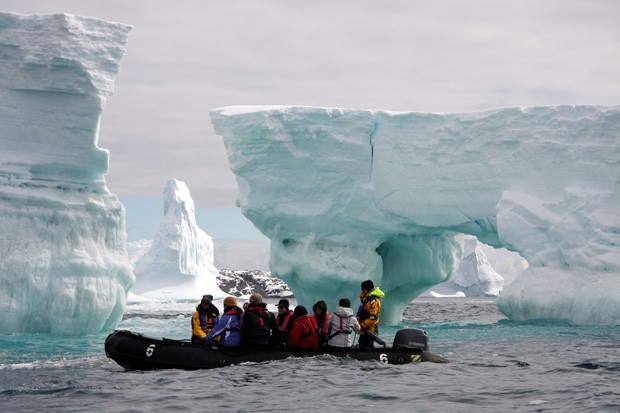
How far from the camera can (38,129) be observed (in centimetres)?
2177

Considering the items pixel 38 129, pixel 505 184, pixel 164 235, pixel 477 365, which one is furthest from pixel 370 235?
pixel 164 235

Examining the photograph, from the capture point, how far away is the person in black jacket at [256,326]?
1263 cm

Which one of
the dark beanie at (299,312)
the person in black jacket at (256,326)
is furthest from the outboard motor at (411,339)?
the person in black jacket at (256,326)

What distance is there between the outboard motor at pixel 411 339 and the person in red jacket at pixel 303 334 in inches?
47.8

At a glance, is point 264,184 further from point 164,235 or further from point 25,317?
point 164,235

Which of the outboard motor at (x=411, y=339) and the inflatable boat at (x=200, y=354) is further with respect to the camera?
the outboard motor at (x=411, y=339)

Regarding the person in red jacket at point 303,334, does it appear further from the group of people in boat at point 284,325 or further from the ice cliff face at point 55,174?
the ice cliff face at point 55,174

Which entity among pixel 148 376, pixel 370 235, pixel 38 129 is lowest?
pixel 148 376

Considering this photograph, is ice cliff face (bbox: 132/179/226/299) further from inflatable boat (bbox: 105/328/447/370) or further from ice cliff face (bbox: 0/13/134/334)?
inflatable boat (bbox: 105/328/447/370)

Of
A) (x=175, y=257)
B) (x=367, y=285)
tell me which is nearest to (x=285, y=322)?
(x=367, y=285)

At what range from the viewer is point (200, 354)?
1261cm

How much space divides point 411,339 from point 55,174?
1198 cm

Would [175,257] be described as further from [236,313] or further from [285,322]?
[236,313]

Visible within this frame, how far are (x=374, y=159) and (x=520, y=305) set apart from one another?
5.74 metres
